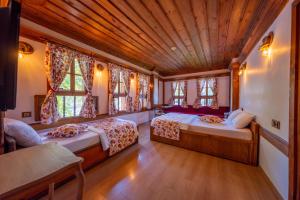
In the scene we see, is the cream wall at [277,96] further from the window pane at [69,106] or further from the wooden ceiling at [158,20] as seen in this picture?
the window pane at [69,106]

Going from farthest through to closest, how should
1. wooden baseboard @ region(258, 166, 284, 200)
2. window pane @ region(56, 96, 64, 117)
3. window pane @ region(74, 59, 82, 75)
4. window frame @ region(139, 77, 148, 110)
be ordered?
window frame @ region(139, 77, 148, 110) < window pane @ region(74, 59, 82, 75) < window pane @ region(56, 96, 64, 117) < wooden baseboard @ region(258, 166, 284, 200)

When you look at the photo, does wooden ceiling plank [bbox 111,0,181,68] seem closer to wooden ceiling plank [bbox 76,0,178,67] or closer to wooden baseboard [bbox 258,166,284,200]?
wooden ceiling plank [bbox 76,0,178,67]

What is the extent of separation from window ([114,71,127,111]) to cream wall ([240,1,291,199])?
12.1 feet

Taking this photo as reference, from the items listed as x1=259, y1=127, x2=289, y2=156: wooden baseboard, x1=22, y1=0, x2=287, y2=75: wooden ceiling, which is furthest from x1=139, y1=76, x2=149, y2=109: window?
x1=259, y1=127, x2=289, y2=156: wooden baseboard

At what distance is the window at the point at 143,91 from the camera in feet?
18.0

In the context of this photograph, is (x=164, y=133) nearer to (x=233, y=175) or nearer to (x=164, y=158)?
(x=164, y=158)

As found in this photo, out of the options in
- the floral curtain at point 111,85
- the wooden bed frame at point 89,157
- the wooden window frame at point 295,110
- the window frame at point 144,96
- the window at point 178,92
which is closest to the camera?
the wooden window frame at point 295,110

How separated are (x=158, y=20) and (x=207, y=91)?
4.61m

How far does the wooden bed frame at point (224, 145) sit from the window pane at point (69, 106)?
2524mm

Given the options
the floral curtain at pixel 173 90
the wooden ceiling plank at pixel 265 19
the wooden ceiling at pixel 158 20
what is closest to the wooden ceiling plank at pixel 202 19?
the wooden ceiling at pixel 158 20

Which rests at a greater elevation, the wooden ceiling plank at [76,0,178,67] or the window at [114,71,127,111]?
the wooden ceiling plank at [76,0,178,67]

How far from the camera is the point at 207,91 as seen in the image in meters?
5.85

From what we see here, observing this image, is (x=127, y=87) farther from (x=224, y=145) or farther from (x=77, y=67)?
(x=224, y=145)

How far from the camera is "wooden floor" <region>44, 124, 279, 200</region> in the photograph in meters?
1.60
